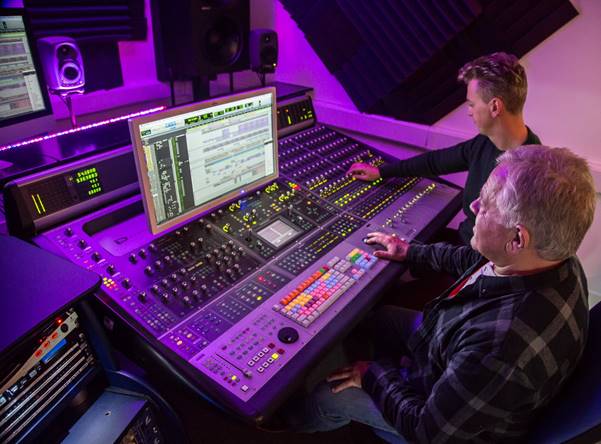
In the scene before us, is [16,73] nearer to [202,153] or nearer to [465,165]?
[202,153]

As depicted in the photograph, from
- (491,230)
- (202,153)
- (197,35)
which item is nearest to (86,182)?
(202,153)

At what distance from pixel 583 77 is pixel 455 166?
75 cm

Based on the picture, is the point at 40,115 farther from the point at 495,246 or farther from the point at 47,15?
the point at 495,246

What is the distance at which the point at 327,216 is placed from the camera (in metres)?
1.77

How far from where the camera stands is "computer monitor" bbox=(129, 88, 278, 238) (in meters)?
1.34

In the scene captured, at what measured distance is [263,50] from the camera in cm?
213

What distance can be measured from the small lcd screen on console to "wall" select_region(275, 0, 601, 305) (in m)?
1.32

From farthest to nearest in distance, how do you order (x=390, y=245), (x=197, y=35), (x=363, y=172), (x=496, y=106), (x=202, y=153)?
(x=363, y=172) → (x=197, y=35) → (x=496, y=106) → (x=390, y=245) → (x=202, y=153)

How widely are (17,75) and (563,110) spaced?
7.79 feet

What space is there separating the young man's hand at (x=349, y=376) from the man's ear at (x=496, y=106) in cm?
108

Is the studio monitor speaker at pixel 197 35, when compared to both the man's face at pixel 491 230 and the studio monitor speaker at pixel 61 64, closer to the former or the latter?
the studio monitor speaker at pixel 61 64

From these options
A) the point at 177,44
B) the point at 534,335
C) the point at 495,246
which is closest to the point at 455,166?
the point at 495,246

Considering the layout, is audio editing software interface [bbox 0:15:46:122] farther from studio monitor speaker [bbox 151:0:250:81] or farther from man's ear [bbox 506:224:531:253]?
man's ear [bbox 506:224:531:253]

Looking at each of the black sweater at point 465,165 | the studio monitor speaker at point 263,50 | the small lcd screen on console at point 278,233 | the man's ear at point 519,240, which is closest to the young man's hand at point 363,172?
the black sweater at point 465,165
